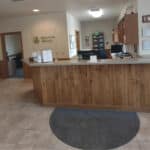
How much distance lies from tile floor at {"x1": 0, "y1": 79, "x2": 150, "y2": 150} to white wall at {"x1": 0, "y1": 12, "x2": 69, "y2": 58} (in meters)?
3.00

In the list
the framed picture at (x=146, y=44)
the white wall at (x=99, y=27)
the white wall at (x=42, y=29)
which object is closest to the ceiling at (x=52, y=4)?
the white wall at (x=42, y=29)

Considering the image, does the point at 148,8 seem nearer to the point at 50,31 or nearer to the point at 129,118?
the point at 129,118

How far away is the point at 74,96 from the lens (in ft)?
15.2

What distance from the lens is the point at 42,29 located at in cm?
807

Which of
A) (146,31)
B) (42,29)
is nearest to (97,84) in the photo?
(146,31)

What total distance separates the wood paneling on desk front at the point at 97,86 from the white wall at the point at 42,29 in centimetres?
333

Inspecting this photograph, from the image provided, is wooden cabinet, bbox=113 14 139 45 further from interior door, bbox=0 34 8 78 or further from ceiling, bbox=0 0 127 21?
interior door, bbox=0 34 8 78

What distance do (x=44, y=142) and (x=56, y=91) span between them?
1658mm

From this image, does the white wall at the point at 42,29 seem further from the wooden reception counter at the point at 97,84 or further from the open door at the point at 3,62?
the wooden reception counter at the point at 97,84

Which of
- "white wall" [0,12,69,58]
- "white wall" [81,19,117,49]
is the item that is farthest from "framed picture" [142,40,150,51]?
"white wall" [81,19,117,49]

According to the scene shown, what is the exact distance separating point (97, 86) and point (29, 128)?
164 centimetres

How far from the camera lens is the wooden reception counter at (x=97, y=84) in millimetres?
4141

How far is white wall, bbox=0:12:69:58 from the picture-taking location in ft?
25.8

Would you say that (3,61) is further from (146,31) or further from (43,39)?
(146,31)
